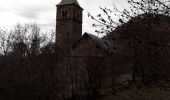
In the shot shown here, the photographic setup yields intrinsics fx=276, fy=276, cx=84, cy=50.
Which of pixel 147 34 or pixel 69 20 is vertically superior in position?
pixel 69 20

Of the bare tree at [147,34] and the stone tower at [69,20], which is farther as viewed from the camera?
the stone tower at [69,20]

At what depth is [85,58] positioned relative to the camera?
26.9 metres

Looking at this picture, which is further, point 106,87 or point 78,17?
point 78,17

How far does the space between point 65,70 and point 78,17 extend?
32.9 metres

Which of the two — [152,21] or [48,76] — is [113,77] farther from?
[152,21]

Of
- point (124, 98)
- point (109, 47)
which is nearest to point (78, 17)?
point (124, 98)

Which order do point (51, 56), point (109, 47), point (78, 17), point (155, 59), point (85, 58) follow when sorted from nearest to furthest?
point (155, 59) → point (109, 47) → point (51, 56) → point (85, 58) → point (78, 17)

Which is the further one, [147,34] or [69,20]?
[69,20]

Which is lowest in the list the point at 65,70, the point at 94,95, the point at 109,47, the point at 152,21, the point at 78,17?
the point at 94,95

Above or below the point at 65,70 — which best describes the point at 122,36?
above

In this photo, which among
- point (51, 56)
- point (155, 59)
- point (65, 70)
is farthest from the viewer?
point (65, 70)

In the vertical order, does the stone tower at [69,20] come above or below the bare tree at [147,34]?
above

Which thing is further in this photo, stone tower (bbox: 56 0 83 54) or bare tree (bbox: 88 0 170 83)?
stone tower (bbox: 56 0 83 54)

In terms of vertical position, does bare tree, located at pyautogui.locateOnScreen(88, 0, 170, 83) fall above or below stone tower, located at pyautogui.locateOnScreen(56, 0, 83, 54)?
below
